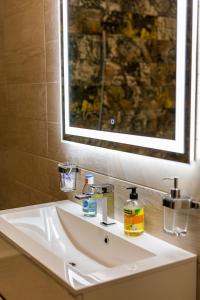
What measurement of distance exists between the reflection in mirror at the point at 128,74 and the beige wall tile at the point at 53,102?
0.38 ft

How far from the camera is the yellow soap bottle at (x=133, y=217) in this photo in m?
1.54

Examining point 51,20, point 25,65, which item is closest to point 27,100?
point 25,65

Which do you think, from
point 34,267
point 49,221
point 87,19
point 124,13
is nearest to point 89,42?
point 87,19

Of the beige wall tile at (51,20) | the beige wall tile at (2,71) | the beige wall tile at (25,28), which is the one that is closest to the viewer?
the beige wall tile at (51,20)

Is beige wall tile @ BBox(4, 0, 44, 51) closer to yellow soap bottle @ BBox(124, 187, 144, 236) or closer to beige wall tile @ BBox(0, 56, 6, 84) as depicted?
beige wall tile @ BBox(0, 56, 6, 84)

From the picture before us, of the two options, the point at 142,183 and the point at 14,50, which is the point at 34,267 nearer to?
the point at 142,183

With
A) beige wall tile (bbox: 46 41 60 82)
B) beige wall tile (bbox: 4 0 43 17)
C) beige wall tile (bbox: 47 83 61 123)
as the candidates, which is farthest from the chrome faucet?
beige wall tile (bbox: 4 0 43 17)

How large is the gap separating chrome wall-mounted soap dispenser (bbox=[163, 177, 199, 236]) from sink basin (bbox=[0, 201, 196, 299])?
0.23 ft

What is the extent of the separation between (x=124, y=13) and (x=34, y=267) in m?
0.95

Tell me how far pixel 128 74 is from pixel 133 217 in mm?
523

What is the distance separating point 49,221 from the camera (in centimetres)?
190

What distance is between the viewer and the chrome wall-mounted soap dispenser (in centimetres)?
134

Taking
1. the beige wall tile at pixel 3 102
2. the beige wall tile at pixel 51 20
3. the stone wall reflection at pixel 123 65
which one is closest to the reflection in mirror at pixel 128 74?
the stone wall reflection at pixel 123 65

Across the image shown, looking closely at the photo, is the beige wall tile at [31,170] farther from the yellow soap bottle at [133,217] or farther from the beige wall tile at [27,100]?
the yellow soap bottle at [133,217]
